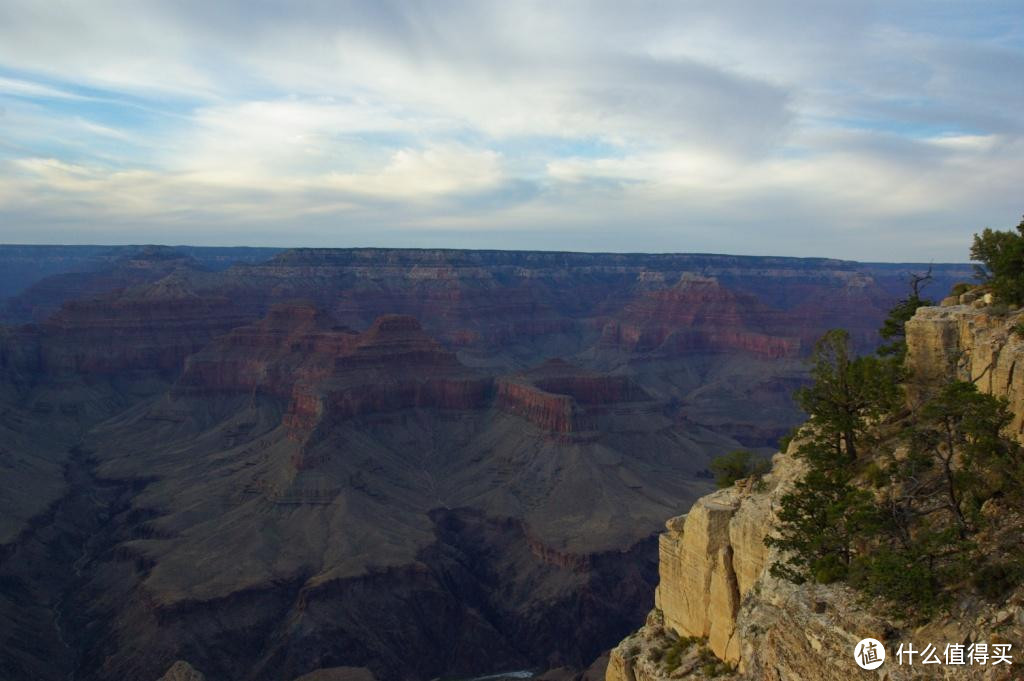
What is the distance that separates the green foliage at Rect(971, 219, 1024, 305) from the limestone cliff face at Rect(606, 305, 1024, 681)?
37.8 inches

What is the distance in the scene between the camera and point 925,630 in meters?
20.2

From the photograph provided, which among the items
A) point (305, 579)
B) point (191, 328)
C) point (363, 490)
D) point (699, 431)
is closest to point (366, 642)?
point (305, 579)

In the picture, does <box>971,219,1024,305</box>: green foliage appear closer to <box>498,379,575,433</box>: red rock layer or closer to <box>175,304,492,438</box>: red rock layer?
<box>498,379,575,433</box>: red rock layer

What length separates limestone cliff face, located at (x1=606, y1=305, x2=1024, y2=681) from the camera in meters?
20.0

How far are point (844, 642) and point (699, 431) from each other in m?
138

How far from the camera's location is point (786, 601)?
23438 mm

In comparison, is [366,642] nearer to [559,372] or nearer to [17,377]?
[559,372]

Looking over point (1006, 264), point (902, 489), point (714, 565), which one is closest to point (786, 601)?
point (902, 489)

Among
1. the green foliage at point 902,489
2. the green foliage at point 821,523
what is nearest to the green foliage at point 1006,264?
the green foliage at point 902,489

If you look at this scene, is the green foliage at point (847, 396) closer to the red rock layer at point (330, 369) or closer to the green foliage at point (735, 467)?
the green foliage at point (735, 467)

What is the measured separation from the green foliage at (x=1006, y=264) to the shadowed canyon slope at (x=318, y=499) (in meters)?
64.4

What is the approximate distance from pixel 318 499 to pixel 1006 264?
92457 mm

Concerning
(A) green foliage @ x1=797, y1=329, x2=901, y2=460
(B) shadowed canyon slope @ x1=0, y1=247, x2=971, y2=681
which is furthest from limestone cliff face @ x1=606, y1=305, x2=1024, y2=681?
(B) shadowed canyon slope @ x1=0, y1=247, x2=971, y2=681

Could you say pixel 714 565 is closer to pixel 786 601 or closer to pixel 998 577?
pixel 786 601
